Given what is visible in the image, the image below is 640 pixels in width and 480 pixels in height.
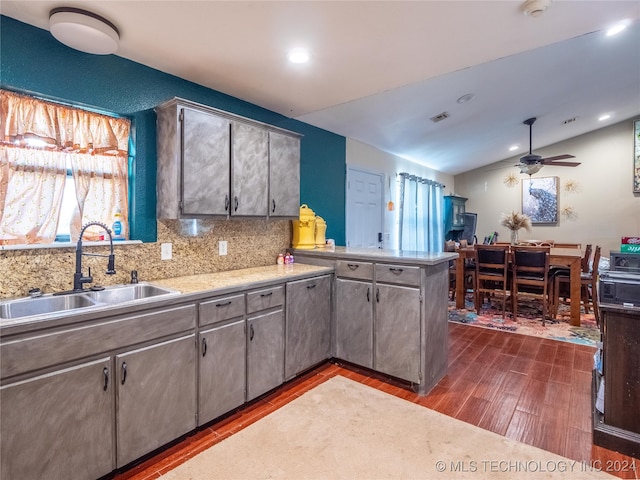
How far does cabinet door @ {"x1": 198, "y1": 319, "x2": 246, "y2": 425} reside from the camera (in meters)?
2.05

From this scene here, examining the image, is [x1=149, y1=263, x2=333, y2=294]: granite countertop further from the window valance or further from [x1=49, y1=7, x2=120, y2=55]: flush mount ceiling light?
[x1=49, y1=7, x2=120, y2=55]: flush mount ceiling light

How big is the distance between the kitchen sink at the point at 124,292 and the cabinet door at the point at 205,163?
554 mm

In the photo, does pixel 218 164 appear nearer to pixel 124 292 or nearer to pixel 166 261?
pixel 166 261

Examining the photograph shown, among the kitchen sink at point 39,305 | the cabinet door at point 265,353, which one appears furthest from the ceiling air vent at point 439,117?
the kitchen sink at point 39,305

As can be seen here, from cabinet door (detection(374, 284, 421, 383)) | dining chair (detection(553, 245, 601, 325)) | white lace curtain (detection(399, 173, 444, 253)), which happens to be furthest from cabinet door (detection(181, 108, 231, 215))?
dining chair (detection(553, 245, 601, 325))

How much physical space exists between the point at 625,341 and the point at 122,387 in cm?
273

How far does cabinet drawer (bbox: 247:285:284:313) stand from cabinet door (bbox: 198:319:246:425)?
0.43 ft

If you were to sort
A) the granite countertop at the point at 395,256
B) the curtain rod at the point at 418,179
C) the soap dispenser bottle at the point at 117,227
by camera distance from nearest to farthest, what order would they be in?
the soap dispenser bottle at the point at 117,227 < the granite countertop at the point at 395,256 < the curtain rod at the point at 418,179

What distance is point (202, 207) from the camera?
2.42 m

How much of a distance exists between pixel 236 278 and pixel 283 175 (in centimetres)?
105

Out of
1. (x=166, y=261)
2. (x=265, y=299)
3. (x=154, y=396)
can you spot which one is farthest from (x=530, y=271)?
(x=154, y=396)

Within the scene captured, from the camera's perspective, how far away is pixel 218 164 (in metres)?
2.50

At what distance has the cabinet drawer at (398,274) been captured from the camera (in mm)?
2535

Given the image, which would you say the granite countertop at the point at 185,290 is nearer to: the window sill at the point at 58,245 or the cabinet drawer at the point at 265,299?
the cabinet drawer at the point at 265,299
